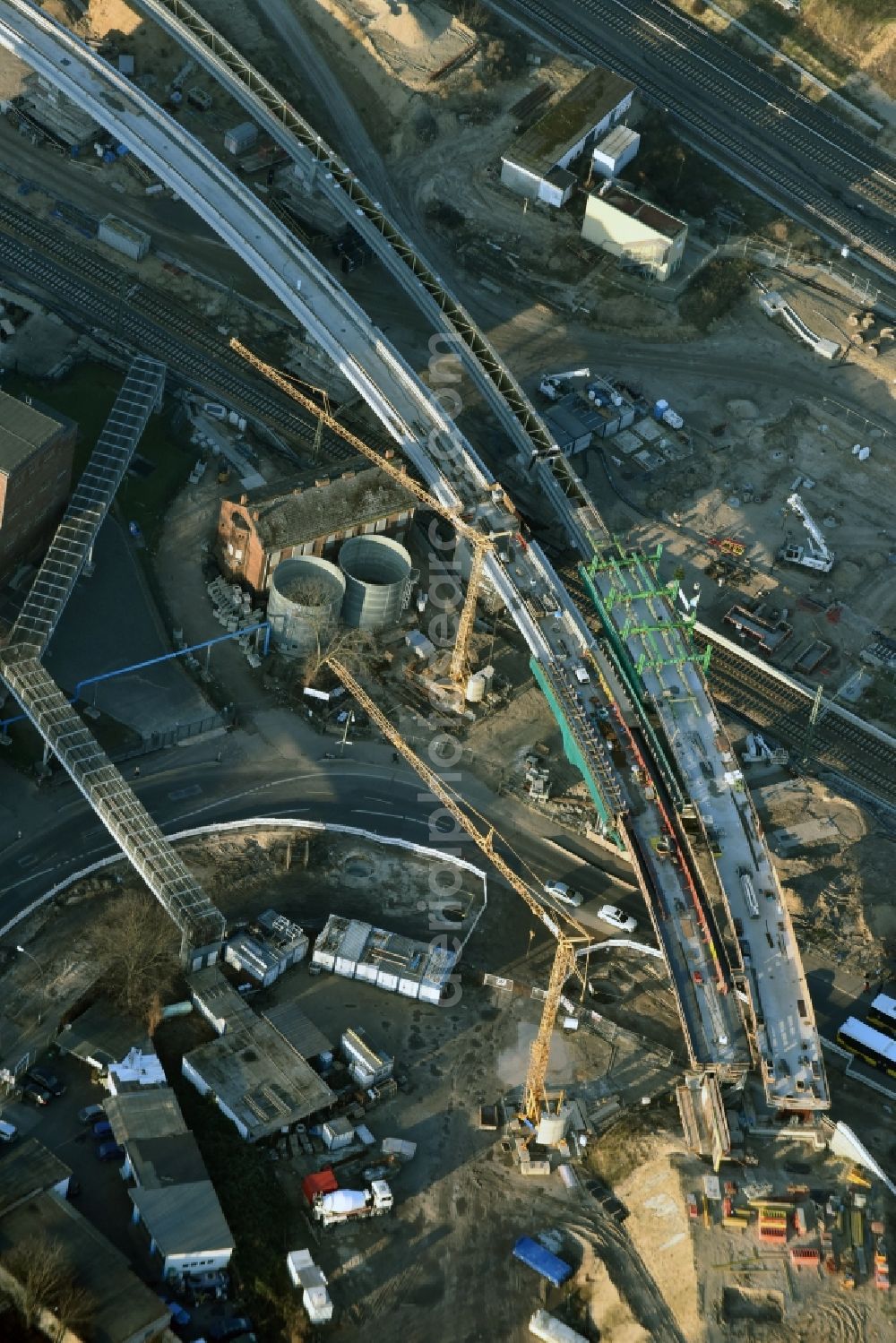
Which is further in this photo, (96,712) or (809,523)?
(809,523)

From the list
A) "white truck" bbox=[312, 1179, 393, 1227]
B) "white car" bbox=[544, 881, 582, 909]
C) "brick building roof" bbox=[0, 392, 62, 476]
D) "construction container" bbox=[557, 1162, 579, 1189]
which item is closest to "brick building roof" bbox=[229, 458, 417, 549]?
"brick building roof" bbox=[0, 392, 62, 476]

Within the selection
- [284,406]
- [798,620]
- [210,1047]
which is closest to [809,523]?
[798,620]

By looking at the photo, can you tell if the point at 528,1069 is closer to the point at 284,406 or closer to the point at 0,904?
the point at 0,904

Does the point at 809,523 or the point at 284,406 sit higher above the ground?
the point at 284,406

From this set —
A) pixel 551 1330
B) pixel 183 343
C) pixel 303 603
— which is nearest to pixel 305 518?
pixel 303 603

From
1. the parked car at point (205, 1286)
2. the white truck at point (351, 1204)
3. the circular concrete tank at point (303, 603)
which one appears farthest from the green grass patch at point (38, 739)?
the parked car at point (205, 1286)

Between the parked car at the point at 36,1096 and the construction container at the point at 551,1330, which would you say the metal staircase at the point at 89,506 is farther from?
the construction container at the point at 551,1330
